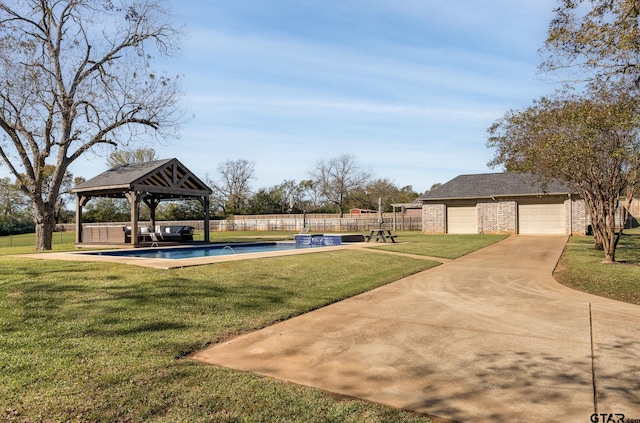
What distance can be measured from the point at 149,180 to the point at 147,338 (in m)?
15.1

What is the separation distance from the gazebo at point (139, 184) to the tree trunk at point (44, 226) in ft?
7.54

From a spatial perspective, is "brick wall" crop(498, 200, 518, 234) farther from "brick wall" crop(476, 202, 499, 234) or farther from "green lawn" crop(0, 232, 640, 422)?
"green lawn" crop(0, 232, 640, 422)

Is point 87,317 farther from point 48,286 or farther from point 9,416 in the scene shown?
point 9,416

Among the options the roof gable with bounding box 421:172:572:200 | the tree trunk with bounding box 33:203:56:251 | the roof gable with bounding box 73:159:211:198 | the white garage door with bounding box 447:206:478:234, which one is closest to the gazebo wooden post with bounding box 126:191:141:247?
the roof gable with bounding box 73:159:211:198

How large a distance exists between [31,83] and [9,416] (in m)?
17.3

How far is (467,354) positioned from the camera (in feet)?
14.9

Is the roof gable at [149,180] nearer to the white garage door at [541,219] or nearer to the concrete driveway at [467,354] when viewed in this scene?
the concrete driveway at [467,354]

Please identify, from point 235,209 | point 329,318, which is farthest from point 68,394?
point 235,209

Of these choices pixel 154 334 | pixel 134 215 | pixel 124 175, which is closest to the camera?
pixel 154 334

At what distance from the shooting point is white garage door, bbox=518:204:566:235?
88.0ft

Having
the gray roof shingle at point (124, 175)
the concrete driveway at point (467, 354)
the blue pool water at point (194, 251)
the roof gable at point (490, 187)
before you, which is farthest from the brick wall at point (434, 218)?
the concrete driveway at point (467, 354)

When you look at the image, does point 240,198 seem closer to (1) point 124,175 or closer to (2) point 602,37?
(1) point 124,175

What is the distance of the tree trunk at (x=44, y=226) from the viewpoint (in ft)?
53.8

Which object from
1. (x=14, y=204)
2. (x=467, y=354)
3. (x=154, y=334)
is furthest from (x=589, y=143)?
(x=14, y=204)
